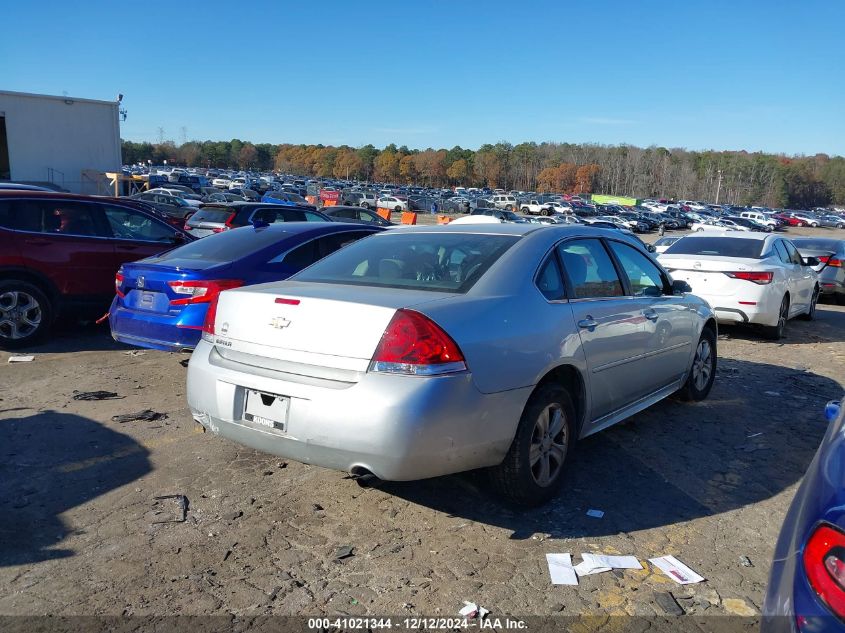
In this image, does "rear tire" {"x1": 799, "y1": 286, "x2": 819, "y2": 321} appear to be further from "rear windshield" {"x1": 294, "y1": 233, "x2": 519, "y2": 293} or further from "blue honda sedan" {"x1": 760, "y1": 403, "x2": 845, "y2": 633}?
"blue honda sedan" {"x1": 760, "y1": 403, "x2": 845, "y2": 633}

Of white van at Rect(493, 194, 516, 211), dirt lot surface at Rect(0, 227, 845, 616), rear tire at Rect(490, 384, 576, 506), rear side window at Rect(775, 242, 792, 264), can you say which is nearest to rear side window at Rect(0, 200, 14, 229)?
dirt lot surface at Rect(0, 227, 845, 616)

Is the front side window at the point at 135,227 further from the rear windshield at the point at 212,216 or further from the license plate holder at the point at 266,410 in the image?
the rear windshield at the point at 212,216

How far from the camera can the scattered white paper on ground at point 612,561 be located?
10.8ft

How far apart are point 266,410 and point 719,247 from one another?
8.59 meters

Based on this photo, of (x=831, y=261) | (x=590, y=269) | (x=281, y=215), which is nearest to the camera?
(x=590, y=269)

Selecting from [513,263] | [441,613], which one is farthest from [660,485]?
[441,613]

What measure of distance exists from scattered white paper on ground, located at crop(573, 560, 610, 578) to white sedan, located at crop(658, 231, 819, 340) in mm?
6657

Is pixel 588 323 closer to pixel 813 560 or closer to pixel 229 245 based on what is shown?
pixel 813 560

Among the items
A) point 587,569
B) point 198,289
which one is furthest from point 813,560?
point 198,289

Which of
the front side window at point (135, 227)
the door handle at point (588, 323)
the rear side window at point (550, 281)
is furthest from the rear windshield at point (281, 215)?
the door handle at point (588, 323)

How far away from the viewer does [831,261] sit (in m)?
15.2

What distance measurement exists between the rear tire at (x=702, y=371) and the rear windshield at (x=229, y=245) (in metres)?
3.99

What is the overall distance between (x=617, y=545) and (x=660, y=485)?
0.98 meters

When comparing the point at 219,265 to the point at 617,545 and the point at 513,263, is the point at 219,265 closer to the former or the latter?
the point at 513,263
